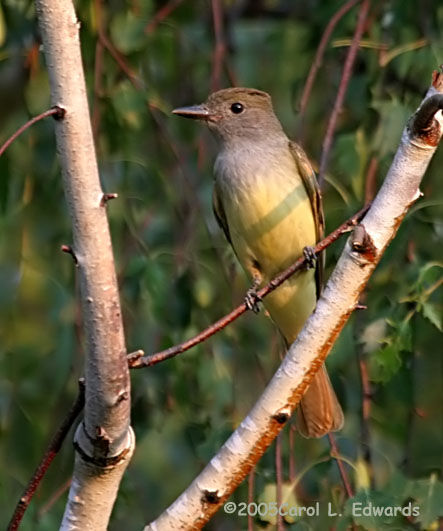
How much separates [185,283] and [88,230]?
4.68 ft

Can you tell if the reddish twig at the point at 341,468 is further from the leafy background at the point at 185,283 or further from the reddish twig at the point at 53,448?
the reddish twig at the point at 53,448

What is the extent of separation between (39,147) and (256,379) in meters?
1.39

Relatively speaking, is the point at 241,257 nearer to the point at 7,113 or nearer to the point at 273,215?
the point at 273,215

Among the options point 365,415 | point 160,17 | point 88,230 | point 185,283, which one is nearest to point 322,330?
point 88,230

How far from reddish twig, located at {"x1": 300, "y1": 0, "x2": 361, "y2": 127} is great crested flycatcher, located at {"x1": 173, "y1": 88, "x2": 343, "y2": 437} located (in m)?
0.31

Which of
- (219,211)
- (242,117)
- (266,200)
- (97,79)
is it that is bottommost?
(219,211)

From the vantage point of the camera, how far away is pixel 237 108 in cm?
418

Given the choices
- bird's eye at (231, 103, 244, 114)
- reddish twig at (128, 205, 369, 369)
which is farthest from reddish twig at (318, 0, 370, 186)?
bird's eye at (231, 103, 244, 114)

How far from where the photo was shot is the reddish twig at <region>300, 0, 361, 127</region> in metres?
3.47

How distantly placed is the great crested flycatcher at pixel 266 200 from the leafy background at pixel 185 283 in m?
0.08

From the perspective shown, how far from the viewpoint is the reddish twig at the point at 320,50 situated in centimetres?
347

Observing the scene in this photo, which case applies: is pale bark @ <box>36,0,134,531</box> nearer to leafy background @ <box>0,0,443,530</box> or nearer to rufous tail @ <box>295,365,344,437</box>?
leafy background @ <box>0,0,443,530</box>

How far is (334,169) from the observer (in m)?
3.90

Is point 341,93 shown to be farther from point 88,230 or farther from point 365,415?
point 88,230
